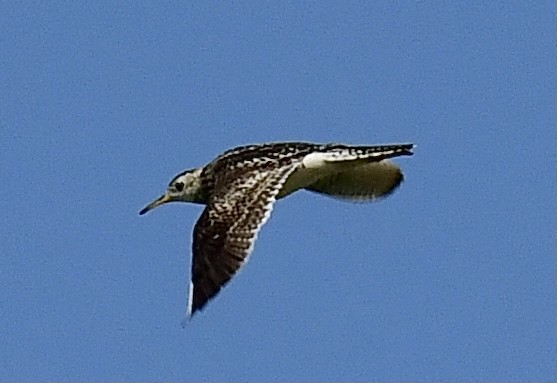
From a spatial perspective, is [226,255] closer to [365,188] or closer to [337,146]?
[337,146]

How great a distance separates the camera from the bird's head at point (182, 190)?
16781 mm

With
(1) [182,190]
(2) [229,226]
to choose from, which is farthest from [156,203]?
(2) [229,226]

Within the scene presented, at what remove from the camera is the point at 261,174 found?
51.2ft

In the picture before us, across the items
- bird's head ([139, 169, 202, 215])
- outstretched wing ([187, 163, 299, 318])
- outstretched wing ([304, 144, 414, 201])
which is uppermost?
outstretched wing ([304, 144, 414, 201])

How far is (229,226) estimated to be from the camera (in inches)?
576

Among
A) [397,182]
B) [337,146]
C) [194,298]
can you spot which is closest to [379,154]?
[337,146]

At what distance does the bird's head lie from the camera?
16781 millimetres

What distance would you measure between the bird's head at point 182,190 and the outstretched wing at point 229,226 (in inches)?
39.2

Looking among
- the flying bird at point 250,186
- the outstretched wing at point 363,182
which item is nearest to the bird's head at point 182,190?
the flying bird at point 250,186

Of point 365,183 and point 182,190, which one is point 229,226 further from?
point 365,183

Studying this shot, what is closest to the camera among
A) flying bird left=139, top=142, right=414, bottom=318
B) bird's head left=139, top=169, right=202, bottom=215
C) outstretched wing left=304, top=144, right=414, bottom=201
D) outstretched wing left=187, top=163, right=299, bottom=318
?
outstretched wing left=187, top=163, right=299, bottom=318

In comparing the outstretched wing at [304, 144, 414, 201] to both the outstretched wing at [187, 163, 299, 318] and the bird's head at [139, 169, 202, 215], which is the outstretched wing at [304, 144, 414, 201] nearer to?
the bird's head at [139, 169, 202, 215]

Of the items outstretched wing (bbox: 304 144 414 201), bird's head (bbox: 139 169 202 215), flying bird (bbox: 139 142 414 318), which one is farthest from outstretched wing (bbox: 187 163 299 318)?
outstretched wing (bbox: 304 144 414 201)

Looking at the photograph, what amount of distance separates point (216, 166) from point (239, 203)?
1.55 meters
